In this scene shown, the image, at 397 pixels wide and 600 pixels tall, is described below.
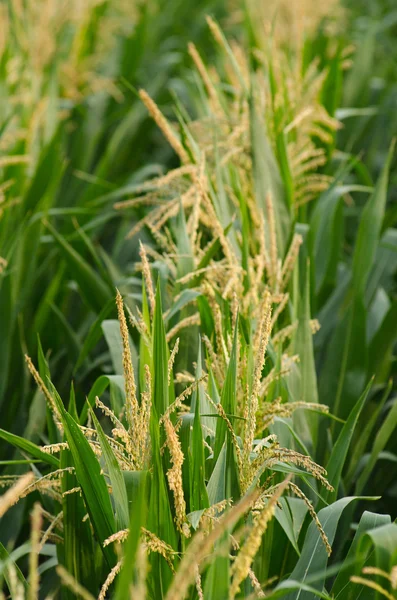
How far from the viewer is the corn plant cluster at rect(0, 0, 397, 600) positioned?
101 centimetres

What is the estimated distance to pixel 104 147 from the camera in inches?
123

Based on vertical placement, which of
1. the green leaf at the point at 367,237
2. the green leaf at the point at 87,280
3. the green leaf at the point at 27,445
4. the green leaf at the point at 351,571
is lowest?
the green leaf at the point at 351,571

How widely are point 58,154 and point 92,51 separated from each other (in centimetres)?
169

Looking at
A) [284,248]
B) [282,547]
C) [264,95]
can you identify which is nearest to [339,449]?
[282,547]

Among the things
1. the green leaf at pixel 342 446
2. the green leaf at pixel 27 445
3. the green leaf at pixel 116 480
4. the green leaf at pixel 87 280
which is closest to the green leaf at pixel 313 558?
the green leaf at pixel 342 446

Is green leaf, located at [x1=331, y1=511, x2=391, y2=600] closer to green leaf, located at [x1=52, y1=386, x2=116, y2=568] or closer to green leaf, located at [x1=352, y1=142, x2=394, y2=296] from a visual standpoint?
green leaf, located at [x1=52, y1=386, x2=116, y2=568]

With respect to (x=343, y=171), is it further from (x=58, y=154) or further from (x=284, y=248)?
(x=58, y=154)

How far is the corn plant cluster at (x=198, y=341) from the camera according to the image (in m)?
1.01

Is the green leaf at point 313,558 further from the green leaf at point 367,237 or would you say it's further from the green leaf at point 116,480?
the green leaf at point 367,237

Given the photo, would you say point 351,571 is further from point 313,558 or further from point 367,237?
point 367,237

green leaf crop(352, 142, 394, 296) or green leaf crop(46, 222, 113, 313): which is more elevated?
green leaf crop(352, 142, 394, 296)

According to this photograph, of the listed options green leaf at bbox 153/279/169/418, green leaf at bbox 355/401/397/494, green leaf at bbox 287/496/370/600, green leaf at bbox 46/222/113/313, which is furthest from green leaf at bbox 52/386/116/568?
green leaf at bbox 46/222/113/313

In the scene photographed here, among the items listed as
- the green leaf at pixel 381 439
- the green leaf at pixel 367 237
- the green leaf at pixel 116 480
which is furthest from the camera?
the green leaf at pixel 367 237

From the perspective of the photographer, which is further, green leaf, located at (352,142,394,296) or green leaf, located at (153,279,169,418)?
green leaf, located at (352,142,394,296)
